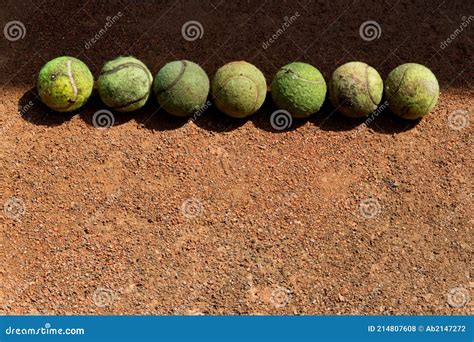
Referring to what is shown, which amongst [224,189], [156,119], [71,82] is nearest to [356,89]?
[224,189]

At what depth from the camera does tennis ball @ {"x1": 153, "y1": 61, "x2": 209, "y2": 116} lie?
21.9 feet

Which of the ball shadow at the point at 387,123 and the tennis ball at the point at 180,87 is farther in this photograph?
the ball shadow at the point at 387,123

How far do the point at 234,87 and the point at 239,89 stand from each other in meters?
0.07

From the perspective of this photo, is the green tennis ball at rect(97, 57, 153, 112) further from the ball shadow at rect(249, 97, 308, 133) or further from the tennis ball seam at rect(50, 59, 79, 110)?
the ball shadow at rect(249, 97, 308, 133)

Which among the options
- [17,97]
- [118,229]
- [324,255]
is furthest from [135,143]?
[324,255]

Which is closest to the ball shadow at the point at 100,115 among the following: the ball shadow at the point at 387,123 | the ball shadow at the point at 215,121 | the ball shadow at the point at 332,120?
the ball shadow at the point at 215,121

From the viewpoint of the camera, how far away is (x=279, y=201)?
690 cm

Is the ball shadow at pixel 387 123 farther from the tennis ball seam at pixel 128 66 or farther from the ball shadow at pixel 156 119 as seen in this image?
the tennis ball seam at pixel 128 66

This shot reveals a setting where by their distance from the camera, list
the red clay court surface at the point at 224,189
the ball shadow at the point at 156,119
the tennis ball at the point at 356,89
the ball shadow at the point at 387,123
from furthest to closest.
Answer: the ball shadow at the point at 387,123 < the ball shadow at the point at 156,119 < the tennis ball at the point at 356,89 < the red clay court surface at the point at 224,189

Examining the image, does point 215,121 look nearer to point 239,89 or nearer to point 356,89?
point 239,89

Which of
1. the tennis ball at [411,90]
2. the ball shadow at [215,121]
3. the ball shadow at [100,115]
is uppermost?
the tennis ball at [411,90]

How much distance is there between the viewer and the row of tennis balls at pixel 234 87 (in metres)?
6.67

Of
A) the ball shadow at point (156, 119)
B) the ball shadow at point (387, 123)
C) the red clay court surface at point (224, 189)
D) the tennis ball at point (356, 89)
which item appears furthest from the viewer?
the ball shadow at point (387, 123)

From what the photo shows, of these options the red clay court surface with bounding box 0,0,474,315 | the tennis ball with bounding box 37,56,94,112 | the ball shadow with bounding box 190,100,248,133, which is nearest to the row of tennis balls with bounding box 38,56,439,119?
the tennis ball with bounding box 37,56,94,112
